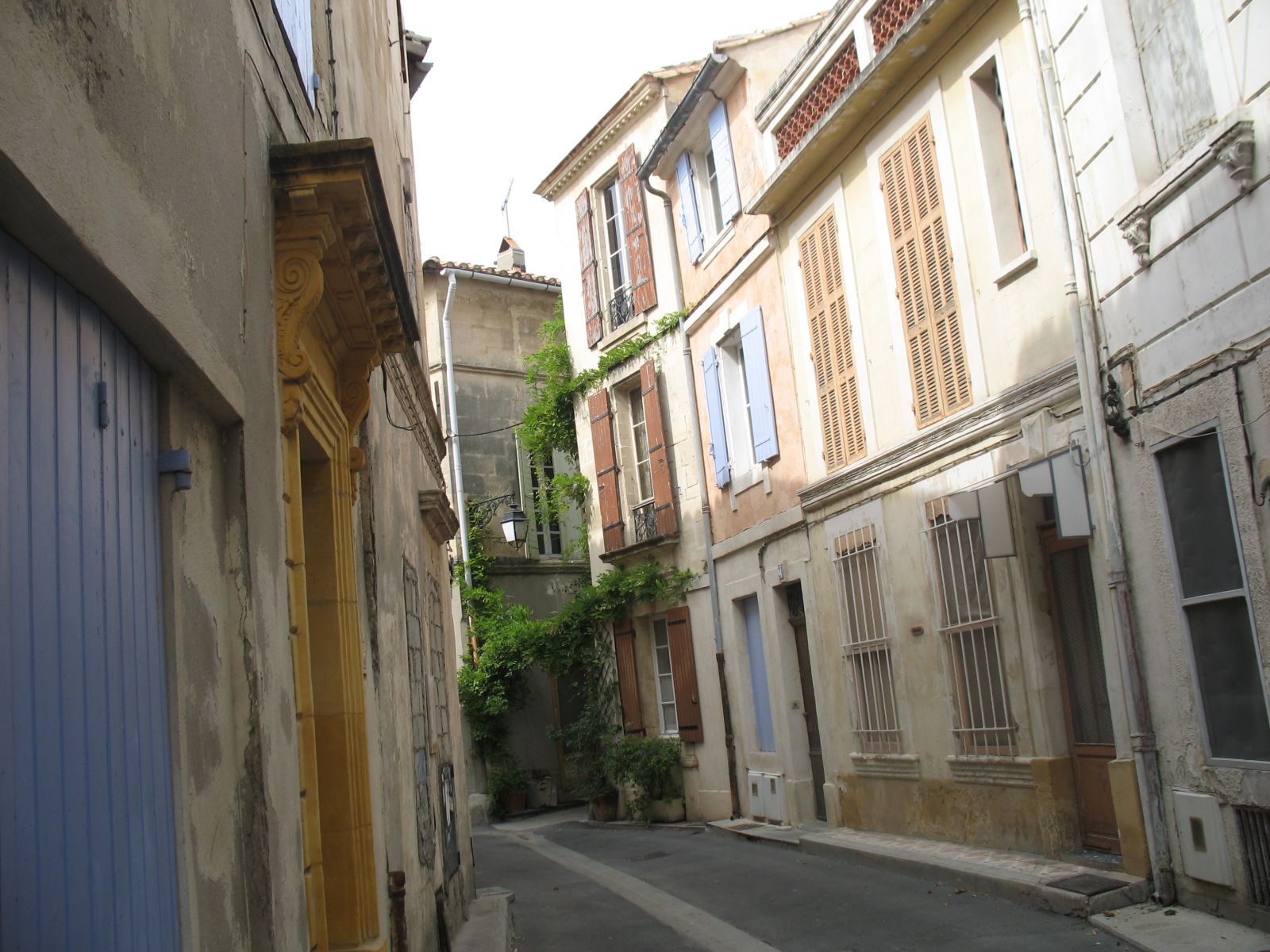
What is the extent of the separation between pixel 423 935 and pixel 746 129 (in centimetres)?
1002

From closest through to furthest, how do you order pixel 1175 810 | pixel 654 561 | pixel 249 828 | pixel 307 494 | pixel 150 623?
1. pixel 150 623
2. pixel 249 828
3. pixel 307 494
4. pixel 1175 810
5. pixel 654 561

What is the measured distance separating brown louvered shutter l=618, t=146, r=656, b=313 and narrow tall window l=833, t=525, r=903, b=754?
6327 mm

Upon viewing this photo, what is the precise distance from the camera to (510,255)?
24.3 m

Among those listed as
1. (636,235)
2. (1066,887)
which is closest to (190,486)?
(1066,887)

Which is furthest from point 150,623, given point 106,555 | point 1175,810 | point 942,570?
point 942,570

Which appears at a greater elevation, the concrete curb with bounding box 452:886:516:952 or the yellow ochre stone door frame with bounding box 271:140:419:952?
the yellow ochre stone door frame with bounding box 271:140:419:952

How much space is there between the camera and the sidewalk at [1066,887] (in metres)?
6.09

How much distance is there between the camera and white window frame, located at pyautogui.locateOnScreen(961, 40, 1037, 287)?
858 centimetres

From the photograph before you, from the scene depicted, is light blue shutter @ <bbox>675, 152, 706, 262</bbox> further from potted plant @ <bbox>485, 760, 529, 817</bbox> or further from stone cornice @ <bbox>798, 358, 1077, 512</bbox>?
potted plant @ <bbox>485, 760, 529, 817</bbox>

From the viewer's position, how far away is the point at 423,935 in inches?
251

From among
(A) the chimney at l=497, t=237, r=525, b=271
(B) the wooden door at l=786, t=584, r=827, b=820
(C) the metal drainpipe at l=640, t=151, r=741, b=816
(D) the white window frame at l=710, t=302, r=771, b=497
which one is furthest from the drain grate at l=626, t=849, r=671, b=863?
(A) the chimney at l=497, t=237, r=525, b=271

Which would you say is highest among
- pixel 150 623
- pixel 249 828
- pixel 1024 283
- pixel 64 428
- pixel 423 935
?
pixel 1024 283

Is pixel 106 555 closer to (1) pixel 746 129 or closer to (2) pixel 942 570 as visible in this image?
(2) pixel 942 570

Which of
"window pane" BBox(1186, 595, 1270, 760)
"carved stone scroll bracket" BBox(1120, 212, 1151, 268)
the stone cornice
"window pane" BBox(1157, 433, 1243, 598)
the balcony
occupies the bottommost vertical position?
"window pane" BBox(1186, 595, 1270, 760)
